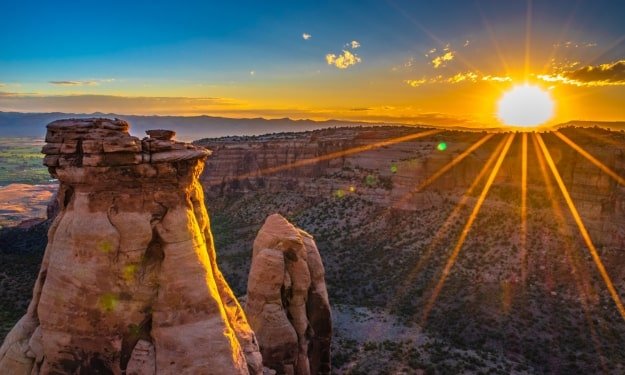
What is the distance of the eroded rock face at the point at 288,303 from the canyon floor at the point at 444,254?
766cm

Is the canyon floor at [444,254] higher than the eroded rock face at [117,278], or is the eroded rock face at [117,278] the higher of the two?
the eroded rock face at [117,278]

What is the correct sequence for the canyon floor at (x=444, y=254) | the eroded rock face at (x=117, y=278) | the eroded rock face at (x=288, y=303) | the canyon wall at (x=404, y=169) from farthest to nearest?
the canyon wall at (x=404, y=169) → the canyon floor at (x=444, y=254) → the eroded rock face at (x=288, y=303) → the eroded rock face at (x=117, y=278)

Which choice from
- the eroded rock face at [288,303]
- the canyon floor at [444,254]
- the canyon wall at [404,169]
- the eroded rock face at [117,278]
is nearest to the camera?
the eroded rock face at [117,278]

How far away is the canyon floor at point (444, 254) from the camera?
32.2 m

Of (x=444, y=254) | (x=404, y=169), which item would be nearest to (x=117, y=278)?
(x=444, y=254)

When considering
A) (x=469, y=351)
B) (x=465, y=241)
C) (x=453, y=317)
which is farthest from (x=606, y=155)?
(x=469, y=351)

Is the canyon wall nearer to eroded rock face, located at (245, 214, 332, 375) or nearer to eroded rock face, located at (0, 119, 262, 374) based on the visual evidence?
eroded rock face, located at (245, 214, 332, 375)

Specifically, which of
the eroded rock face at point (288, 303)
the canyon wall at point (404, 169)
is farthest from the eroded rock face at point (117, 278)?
the canyon wall at point (404, 169)

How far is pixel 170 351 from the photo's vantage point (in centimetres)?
1196

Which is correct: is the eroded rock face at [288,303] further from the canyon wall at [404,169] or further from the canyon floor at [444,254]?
the canyon wall at [404,169]

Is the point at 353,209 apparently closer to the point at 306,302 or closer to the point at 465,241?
the point at 465,241

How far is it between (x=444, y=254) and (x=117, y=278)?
38.9 metres

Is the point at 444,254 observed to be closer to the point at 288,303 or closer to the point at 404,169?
the point at 404,169

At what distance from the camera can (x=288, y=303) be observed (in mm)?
Answer: 21641
